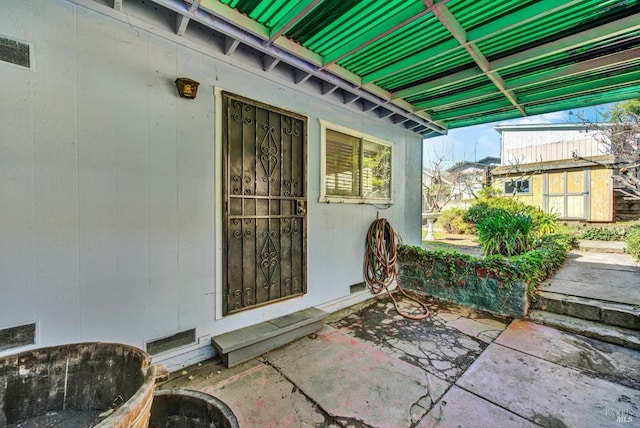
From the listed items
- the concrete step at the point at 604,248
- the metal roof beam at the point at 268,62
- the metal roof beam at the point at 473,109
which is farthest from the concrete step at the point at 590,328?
the concrete step at the point at 604,248

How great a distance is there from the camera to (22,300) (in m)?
1.65

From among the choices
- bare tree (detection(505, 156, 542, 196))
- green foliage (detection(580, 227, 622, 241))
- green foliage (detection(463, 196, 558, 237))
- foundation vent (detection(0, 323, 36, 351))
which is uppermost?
bare tree (detection(505, 156, 542, 196))

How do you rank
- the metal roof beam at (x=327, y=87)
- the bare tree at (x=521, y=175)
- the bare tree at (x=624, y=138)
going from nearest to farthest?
the metal roof beam at (x=327, y=87)
the bare tree at (x=624, y=138)
the bare tree at (x=521, y=175)

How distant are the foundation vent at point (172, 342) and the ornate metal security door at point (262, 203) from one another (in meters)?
0.35

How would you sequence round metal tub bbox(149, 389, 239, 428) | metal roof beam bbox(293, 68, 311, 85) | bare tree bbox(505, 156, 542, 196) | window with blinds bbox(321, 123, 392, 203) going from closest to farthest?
round metal tub bbox(149, 389, 239, 428), metal roof beam bbox(293, 68, 311, 85), window with blinds bbox(321, 123, 392, 203), bare tree bbox(505, 156, 542, 196)

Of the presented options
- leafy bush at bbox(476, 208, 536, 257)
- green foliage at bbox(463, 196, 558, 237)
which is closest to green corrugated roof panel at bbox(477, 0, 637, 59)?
leafy bush at bbox(476, 208, 536, 257)

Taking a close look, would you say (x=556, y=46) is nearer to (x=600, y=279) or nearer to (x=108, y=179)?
(x=600, y=279)

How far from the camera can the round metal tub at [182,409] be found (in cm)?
120

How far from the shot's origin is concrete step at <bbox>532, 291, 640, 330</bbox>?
9.30 feet

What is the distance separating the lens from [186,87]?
2.21 metres

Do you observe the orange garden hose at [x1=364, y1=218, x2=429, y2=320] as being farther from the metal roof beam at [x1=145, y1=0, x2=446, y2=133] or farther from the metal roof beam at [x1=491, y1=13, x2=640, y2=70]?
the metal roof beam at [x1=491, y1=13, x2=640, y2=70]

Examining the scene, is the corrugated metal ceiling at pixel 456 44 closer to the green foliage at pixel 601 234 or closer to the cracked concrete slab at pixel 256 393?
the cracked concrete slab at pixel 256 393

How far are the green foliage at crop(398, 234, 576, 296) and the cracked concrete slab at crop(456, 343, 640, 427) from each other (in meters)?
1.23

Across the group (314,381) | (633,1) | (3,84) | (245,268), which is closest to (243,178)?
(245,268)
